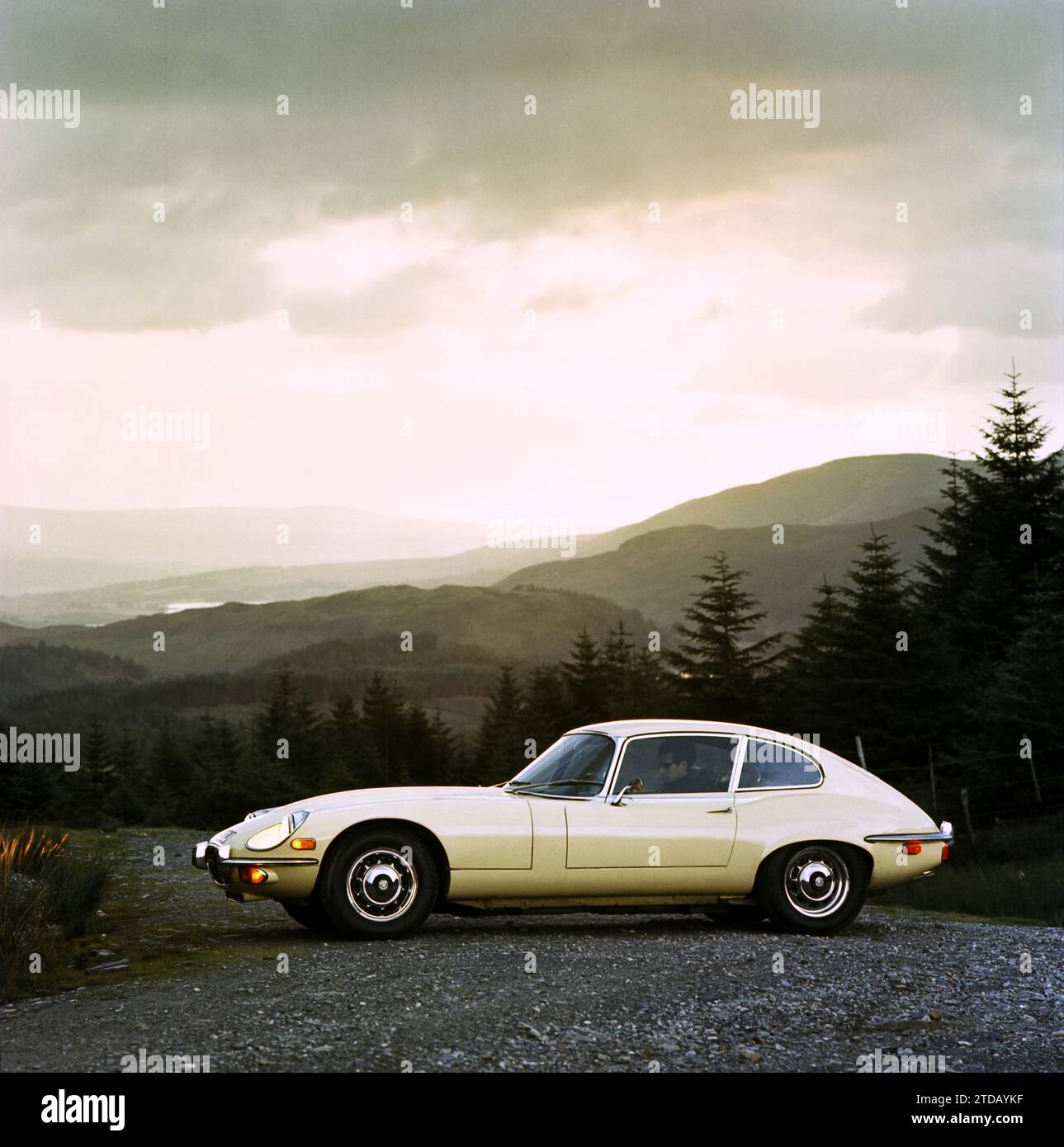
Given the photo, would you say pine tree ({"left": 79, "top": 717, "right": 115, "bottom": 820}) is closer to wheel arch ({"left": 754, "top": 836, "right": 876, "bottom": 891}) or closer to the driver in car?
the driver in car

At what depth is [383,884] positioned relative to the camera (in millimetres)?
9297

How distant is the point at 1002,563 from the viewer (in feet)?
193

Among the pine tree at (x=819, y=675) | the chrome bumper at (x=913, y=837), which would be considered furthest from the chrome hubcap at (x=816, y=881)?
the pine tree at (x=819, y=675)

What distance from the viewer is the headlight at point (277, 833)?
30.1 feet

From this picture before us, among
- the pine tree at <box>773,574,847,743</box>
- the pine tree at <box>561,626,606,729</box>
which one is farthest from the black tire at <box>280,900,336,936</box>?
the pine tree at <box>561,626,606,729</box>

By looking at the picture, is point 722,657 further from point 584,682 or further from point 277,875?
point 277,875

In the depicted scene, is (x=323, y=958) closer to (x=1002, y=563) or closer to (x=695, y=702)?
(x=1002, y=563)

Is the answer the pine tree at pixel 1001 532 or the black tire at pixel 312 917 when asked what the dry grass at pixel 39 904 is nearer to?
the black tire at pixel 312 917

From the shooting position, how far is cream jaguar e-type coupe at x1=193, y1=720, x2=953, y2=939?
926 cm

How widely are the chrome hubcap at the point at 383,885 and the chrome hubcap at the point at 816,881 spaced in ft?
9.26

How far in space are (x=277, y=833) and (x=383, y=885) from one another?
2.62 feet

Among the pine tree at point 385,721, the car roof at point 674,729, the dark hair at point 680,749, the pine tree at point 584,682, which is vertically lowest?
the pine tree at point 385,721

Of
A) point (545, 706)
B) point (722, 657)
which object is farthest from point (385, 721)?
point (722, 657)

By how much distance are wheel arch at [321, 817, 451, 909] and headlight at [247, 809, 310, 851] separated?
30 centimetres
